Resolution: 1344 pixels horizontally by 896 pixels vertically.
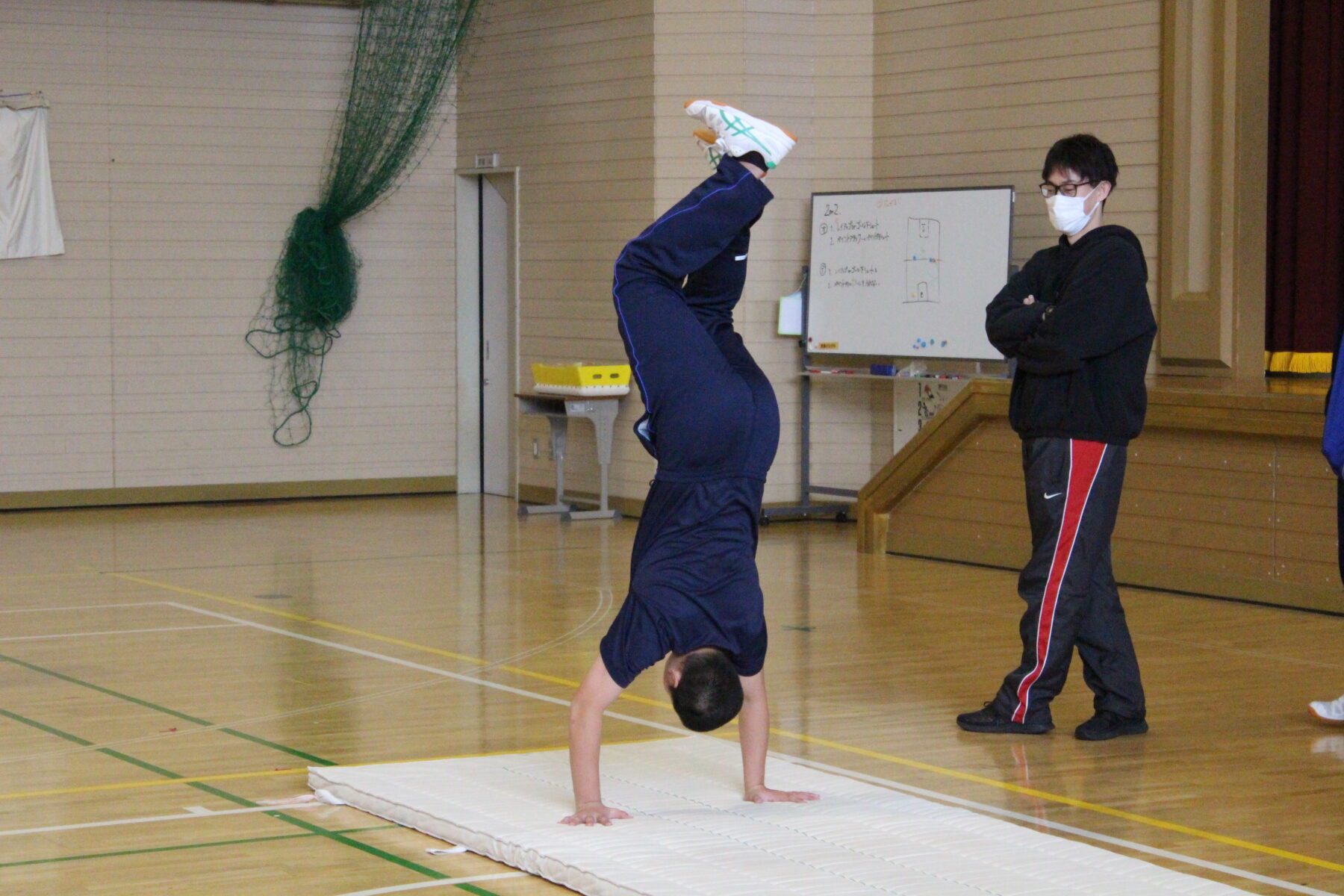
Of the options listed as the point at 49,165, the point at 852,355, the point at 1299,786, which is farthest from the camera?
the point at 49,165

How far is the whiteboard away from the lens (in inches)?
382

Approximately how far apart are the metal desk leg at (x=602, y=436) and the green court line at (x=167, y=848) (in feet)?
22.2

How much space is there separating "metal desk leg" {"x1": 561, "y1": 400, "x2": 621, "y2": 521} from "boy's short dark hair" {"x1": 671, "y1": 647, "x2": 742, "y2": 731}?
7.06m

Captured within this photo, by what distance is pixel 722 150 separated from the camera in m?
4.13

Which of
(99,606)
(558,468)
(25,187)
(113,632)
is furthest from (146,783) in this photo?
(25,187)

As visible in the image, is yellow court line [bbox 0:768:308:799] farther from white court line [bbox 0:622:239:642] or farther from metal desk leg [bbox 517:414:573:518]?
metal desk leg [bbox 517:414:573:518]

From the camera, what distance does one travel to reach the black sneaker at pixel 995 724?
5.27m

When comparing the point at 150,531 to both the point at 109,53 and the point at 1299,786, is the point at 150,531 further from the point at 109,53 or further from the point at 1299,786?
the point at 1299,786

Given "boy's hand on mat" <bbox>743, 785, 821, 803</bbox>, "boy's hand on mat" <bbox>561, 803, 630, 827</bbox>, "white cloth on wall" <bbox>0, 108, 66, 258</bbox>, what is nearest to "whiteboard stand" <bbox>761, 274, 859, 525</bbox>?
"white cloth on wall" <bbox>0, 108, 66, 258</bbox>

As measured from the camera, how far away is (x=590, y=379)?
10.8m

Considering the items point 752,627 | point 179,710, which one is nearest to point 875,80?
point 179,710

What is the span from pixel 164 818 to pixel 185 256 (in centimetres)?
845

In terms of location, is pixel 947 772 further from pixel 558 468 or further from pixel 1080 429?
pixel 558 468

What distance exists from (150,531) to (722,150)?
739 cm
